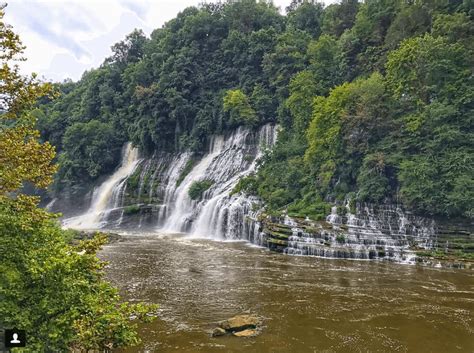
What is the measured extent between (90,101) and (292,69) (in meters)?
32.4

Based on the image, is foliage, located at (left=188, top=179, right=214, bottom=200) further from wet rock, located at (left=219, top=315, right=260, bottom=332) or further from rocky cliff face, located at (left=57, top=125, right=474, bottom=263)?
Answer: wet rock, located at (left=219, top=315, right=260, bottom=332)

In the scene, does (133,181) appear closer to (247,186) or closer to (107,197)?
(107,197)

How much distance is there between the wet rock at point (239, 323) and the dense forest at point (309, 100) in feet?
28.8

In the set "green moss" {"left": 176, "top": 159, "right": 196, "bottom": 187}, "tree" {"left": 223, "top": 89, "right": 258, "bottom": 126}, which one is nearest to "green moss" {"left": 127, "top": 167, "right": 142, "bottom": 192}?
"green moss" {"left": 176, "top": 159, "right": 196, "bottom": 187}

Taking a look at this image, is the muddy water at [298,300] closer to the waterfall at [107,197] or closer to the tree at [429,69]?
the tree at [429,69]

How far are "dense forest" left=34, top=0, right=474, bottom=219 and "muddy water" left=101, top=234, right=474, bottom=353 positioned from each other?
700 cm

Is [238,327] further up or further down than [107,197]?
further down

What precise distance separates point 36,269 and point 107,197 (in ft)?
136

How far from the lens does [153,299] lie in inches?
669

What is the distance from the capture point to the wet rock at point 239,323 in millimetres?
13383

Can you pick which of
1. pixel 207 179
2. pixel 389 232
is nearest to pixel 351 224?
pixel 389 232

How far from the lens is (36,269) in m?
7.19

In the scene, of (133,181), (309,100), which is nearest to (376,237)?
(309,100)

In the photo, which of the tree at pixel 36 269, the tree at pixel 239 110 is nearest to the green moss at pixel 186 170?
the tree at pixel 239 110
